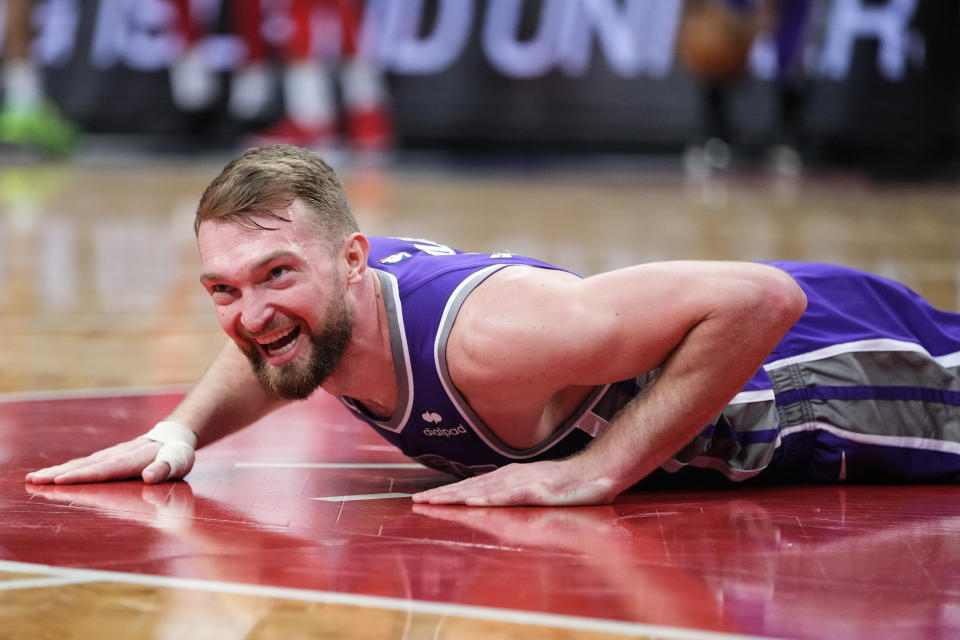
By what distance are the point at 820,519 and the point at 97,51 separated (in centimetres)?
1202

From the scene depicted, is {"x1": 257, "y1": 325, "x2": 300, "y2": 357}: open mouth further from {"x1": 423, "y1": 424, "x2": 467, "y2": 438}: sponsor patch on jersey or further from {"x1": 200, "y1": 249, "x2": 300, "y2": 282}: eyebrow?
{"x1": 423, "y1": 424, "x2": 467, "y2": 438}: sponsor patch on jersey

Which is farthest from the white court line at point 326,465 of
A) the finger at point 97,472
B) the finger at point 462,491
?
the finger at point 462,491

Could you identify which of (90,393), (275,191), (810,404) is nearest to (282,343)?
(275,191)

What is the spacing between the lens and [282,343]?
2570 millimetres

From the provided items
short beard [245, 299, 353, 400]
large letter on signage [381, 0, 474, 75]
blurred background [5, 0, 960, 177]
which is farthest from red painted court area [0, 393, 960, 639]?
large letter on signage [381, 0, 474, 75]

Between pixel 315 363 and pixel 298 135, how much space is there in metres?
10.2

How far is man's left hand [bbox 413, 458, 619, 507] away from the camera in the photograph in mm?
2635

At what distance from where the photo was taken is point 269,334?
8.27 ft

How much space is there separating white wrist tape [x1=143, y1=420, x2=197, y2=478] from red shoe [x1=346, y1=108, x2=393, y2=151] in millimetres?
10073

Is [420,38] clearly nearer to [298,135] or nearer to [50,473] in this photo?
[298,135]

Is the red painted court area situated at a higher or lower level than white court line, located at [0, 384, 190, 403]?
higher

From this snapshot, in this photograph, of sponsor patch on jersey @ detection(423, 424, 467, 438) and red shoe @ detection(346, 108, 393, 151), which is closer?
sponsor patch on jersey @ detection(423, 424, 467, 438)

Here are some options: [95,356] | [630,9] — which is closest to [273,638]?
[95,356]

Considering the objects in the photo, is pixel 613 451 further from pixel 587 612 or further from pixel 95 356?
pixel 95 356
